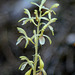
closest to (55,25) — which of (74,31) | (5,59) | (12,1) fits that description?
(74,31)

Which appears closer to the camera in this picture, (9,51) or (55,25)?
(55,25)

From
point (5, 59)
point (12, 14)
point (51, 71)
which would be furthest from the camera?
point (5, 59)

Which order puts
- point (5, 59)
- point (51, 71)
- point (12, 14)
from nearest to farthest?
point (51, 71), point (12, 14), point (5, 59)

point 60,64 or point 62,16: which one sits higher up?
point 62,16

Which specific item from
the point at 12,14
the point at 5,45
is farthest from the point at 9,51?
the point at 12,14

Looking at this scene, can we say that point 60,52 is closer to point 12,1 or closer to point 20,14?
point 20,14

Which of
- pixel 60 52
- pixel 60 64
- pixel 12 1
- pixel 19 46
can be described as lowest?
pixel 60 64
